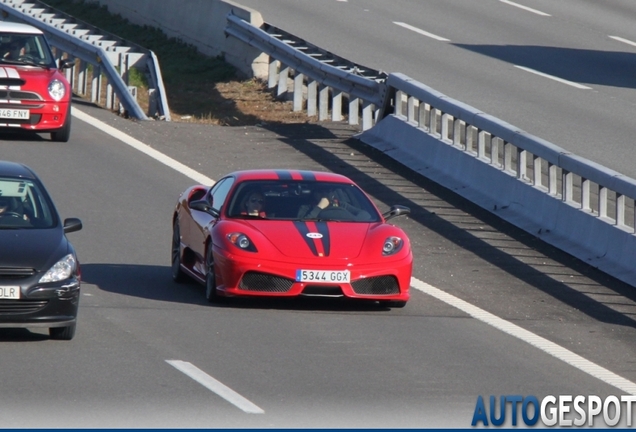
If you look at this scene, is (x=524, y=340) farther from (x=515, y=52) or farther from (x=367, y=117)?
(x=515, y=52)

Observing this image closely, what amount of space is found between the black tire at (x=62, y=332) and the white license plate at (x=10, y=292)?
1.75 ft

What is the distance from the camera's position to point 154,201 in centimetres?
1733

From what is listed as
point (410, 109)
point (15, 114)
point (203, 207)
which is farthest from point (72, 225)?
point (410, 109)

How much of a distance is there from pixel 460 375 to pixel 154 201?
8.15 meters

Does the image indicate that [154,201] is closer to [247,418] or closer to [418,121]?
[418,121]

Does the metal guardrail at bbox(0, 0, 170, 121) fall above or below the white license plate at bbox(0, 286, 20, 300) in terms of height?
below

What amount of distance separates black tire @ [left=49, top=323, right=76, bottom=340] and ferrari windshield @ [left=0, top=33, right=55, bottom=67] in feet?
37.9

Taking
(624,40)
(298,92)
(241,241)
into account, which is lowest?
(298,92)

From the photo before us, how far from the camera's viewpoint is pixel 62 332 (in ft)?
34.4

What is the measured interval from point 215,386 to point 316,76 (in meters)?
15.9

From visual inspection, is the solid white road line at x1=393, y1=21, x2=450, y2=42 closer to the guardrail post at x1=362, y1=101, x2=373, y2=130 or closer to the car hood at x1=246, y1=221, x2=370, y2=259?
the guardrail post at x1=362, y1=101, x2=373, y2=130

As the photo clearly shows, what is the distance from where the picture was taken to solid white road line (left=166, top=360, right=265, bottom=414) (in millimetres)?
8555

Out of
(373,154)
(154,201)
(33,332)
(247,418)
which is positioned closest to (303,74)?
(373,154)

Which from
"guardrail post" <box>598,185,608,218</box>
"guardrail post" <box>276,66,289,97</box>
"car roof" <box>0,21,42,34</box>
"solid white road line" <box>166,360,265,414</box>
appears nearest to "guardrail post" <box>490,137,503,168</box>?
"guardrail post" <box>598,185,608,218</box>
